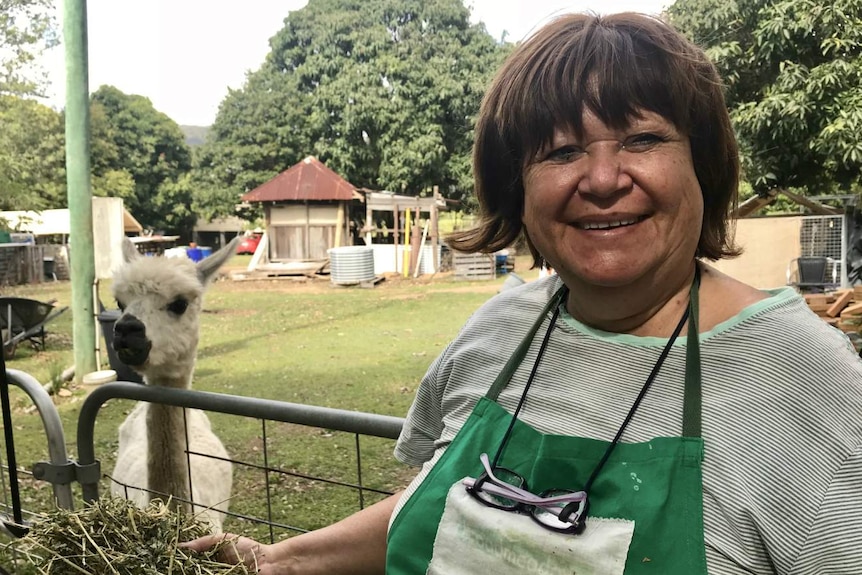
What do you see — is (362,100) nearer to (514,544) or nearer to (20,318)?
(20,318)

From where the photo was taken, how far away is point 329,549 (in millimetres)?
1688

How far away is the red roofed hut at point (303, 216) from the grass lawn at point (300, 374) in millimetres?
5428

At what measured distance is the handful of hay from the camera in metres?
1.57

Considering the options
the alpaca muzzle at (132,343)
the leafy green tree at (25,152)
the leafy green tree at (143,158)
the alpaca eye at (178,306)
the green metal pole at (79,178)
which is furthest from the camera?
the leafy green tree at (143,158)

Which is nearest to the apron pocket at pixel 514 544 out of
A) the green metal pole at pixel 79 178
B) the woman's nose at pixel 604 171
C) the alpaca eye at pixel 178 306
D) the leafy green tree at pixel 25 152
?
the woman's nose at pixel 604 171

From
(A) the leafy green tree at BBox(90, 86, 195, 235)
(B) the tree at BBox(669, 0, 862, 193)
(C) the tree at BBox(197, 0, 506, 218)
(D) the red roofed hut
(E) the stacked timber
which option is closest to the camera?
(B) the tree at BBox(669, 0, 862, 193)

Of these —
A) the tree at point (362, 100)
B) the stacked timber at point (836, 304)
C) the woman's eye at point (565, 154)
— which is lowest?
the stacked timber at point (836, 304)

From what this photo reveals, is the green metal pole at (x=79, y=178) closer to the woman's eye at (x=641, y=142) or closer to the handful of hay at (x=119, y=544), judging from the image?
the handful of hay at (x=119, y=544)

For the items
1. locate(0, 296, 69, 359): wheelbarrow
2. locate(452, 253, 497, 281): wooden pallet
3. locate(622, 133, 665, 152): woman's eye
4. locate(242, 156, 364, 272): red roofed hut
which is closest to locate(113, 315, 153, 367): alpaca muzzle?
locate(622, 133, 665, 152): woman's eye

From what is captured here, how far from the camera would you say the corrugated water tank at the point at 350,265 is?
67.7 ft

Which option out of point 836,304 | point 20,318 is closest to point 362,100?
point 20,318

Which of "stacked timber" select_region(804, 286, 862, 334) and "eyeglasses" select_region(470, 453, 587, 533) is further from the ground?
"eyeglasses" select_region(470, 453, 587, 533)

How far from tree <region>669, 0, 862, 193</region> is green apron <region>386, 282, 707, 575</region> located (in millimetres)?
7975

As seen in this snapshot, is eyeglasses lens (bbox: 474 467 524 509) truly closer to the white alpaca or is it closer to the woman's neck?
the woman's neck
